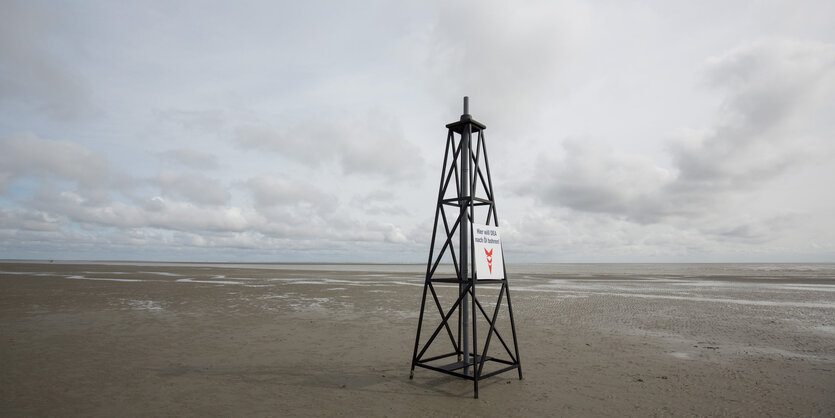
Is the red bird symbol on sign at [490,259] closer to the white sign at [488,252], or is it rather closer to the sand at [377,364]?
the white sign at [488,252]

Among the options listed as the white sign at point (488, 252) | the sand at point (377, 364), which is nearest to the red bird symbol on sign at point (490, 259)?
the white sign at point (488, 252)

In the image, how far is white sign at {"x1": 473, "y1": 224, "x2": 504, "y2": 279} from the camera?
8031mm

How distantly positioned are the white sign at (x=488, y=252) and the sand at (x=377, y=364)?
7.52 feet

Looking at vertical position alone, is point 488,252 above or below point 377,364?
above

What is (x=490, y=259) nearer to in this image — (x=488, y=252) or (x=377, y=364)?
(x=488, y=252)

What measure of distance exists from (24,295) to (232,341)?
21154 millimetres

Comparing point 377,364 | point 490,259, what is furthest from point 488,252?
point 377,364

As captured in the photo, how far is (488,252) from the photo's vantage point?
8367 mm

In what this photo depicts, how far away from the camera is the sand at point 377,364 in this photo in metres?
7.35

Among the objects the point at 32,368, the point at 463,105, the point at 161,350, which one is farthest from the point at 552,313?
the point at 32,368

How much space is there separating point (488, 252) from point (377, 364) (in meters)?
4.16

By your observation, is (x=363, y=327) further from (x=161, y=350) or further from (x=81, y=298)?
(x=81, y=298)

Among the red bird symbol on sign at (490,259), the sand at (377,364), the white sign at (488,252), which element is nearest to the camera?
the sand at (377,364)

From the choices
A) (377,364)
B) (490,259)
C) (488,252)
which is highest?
(488,252)
